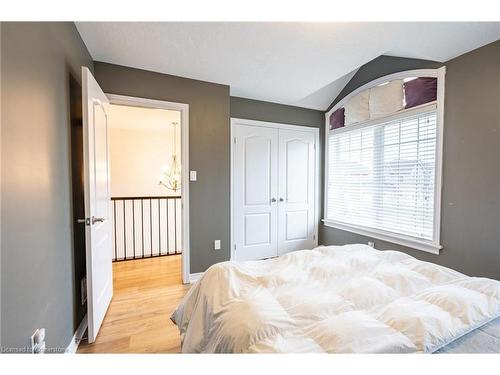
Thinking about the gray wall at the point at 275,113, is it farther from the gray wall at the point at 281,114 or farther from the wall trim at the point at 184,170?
the wall trim at the point at 184,170

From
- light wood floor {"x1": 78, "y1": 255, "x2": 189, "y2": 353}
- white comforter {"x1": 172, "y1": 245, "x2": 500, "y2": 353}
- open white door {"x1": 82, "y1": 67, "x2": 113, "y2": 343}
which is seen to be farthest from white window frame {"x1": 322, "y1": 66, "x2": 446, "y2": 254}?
open white door {"x1": 82, "y1": 67, "x2": 113, "y2": 343}

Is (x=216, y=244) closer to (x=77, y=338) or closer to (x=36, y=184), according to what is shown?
(x=77, y=338)

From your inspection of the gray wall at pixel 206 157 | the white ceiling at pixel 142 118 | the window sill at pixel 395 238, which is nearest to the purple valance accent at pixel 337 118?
the window sill at pixel 395 238

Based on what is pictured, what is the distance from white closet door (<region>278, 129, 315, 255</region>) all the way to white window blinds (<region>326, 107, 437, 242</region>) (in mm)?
321

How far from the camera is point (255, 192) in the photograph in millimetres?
3342

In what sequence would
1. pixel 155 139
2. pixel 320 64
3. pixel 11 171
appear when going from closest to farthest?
pixel 11 171, pixel 320 64, pixel 155 139

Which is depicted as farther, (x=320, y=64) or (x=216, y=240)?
(x=216, y=240)

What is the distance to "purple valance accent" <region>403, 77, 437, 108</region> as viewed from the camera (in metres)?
2.33

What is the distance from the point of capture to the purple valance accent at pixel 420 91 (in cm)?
233

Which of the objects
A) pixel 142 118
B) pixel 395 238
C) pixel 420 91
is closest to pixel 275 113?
pixel 420 91

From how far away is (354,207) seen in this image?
10.7ft
